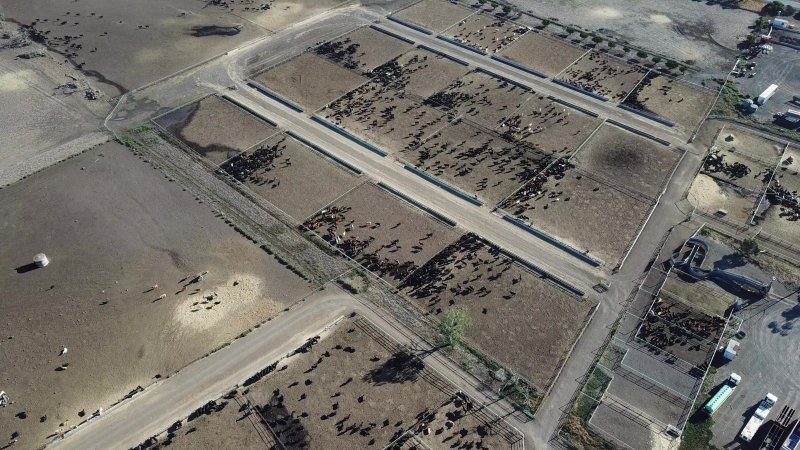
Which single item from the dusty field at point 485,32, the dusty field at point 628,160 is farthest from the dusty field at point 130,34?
the dusty field at point 628,160

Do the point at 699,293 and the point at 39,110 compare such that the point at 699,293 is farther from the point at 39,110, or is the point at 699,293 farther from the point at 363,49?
the point at 39,110

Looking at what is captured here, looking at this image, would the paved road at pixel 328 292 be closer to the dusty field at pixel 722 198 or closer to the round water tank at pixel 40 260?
the dusty field at pixel 722 198

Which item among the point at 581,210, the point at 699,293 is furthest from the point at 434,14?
the point at 699,293

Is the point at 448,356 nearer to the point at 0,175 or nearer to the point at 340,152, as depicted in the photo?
the point at 340,152

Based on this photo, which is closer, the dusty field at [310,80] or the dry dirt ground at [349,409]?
the dry dirt ground at [349,409]

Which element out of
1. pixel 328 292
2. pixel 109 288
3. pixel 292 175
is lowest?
pixel 328 292
